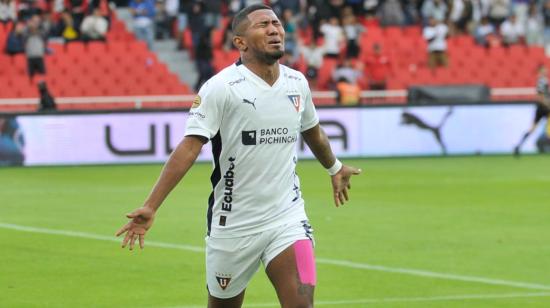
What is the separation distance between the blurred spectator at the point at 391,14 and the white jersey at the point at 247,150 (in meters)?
29.6

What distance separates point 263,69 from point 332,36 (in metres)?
26.8

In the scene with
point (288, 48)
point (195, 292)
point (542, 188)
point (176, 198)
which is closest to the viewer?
point (195, 292)

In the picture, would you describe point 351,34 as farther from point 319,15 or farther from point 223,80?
point 223,80

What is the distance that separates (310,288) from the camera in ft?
24.2

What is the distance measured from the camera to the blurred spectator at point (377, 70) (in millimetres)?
34094

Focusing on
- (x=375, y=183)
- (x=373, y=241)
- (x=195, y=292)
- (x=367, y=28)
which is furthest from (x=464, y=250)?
(x=367, y=28)

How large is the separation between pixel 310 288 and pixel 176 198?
12.9 meters

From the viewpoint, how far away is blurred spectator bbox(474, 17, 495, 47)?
3759 centimetres

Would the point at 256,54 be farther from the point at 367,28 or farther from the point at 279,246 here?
the point at 367,28

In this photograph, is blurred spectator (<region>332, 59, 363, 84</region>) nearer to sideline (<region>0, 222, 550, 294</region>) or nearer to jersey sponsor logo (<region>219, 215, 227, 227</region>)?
sideline (<region>0, 222, 550, 294</region>)

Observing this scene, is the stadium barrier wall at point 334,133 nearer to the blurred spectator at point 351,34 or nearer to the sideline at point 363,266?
the blurred spectator at point 351,34

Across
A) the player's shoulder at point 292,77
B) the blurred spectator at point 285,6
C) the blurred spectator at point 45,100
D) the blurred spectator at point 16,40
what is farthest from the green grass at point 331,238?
the blurred spectator at point 285,6

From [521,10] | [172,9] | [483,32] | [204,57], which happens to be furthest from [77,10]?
[521,10]

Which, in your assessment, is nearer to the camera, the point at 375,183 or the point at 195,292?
the point at 195,292
